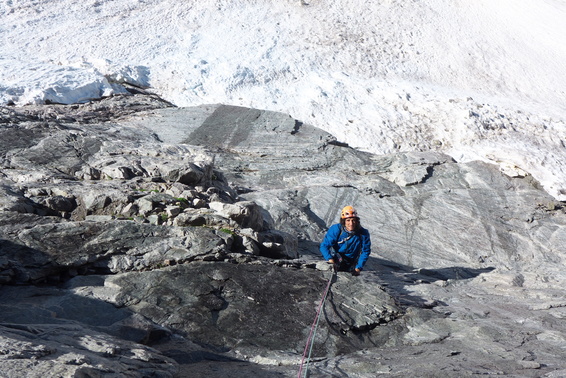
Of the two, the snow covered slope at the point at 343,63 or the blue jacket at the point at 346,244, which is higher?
the snow covered slope at the point at 343,63

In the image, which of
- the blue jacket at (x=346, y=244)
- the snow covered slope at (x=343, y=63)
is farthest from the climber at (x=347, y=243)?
the snow covered slope at (x=343, y=63)

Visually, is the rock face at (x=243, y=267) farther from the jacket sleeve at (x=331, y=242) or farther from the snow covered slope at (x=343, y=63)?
the snow covered slope at (x=343, y=63)

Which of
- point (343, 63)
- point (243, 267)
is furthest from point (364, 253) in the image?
point (343, 63)

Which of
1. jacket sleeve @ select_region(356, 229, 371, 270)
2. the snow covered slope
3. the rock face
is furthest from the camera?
the snow covered slope

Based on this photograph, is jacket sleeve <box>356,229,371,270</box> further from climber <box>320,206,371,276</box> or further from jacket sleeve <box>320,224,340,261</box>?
jacket sleeve <box>320,224,340,261</box>

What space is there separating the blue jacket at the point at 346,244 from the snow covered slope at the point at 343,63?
10183 millimetres

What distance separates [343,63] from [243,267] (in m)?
16.7

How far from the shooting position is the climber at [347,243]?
933cm

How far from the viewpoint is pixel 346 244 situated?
949 centimetres

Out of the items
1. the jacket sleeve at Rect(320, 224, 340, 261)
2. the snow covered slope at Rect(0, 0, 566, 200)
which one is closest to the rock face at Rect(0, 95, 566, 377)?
the jacket sleeve at Rect(320, 224, 340, 261)

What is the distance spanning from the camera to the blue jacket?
9.35 meters

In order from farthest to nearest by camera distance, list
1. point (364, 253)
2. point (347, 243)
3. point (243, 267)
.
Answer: point (347, 243) → point (364, 253) → point (243, 267)

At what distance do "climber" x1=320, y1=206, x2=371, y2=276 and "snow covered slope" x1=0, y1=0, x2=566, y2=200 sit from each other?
10186mm

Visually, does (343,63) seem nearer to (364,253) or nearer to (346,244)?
(346,244)
